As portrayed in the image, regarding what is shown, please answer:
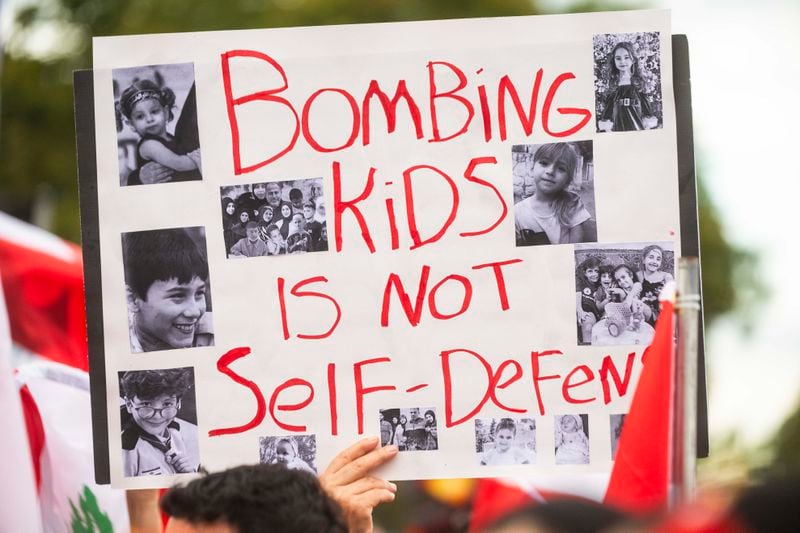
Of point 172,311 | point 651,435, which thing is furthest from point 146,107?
point 651,435

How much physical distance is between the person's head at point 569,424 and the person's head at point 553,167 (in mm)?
488

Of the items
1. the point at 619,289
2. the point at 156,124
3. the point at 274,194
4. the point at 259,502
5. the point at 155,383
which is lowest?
the point at 259,502

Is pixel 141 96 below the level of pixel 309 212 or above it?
above

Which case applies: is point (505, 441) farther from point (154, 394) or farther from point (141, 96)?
point (141, 96)

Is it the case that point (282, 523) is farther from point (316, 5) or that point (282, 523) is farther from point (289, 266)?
point (316, 5)

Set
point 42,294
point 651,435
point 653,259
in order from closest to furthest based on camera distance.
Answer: point 651,435 < point 653,259 < point 42,294

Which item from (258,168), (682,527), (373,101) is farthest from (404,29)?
(682,527)

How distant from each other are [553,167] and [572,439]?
598 millimetres

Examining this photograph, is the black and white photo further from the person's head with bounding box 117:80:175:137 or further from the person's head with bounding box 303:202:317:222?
the person's head with bounding box 117:80:175:137

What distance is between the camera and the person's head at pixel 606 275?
8.23 ft

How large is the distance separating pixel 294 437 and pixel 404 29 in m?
0.94

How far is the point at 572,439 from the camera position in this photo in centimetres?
249

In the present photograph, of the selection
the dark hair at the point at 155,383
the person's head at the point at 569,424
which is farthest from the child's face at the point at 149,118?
the person's head at the point at 569,424

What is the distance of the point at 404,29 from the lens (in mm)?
2564
